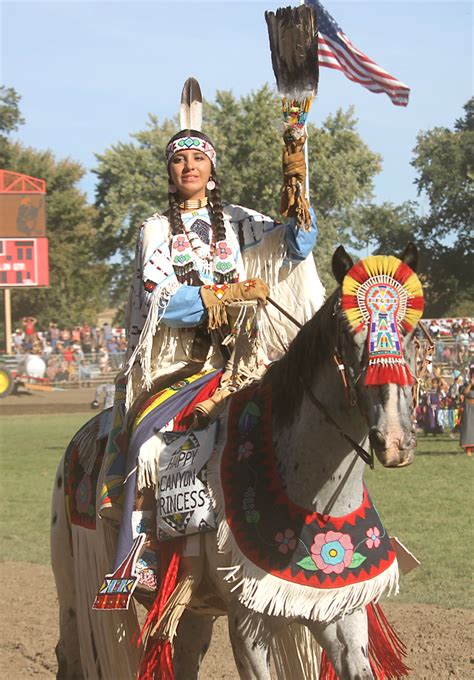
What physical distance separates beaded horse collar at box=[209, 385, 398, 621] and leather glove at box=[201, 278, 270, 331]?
1.65ft

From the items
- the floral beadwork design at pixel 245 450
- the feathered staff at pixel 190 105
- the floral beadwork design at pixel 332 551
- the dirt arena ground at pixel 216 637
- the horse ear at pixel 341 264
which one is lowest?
the dirt arena ground at pixel 216 637

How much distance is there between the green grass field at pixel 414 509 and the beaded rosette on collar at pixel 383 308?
5.00 m

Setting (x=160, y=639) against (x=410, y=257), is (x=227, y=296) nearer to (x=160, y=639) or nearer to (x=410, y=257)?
(x=410, y=257)

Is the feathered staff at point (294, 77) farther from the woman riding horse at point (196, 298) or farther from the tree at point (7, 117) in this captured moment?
the tree at point (7, 117)

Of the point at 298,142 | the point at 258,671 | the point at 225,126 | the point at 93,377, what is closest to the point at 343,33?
the point at 298,142

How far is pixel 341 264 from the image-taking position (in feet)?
12.8

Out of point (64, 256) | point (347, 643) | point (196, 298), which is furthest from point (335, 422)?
point (64, 256)

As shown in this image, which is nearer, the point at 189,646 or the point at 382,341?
the point at 382,341

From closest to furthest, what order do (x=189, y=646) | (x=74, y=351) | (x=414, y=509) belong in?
1. (x=189, y=646)
2. (x=414, y=509)
3. (x=74, y=351)

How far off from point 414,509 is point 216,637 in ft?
19.3

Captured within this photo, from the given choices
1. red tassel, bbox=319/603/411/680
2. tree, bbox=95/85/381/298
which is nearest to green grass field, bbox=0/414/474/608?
red tassel, bbox=319/603/411/680

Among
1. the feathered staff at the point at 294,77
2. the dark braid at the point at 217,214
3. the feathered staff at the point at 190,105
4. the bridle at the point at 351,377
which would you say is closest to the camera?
the bridle at the point at 351,377

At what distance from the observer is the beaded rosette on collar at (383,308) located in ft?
11.8

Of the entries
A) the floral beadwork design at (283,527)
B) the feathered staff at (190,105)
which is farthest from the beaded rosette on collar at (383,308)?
the feathered staff at (190,105)
